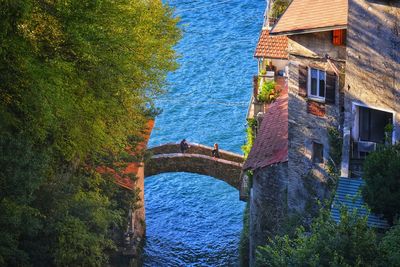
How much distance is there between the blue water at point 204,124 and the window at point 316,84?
1943 cm

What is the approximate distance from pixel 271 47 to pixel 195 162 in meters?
10.8

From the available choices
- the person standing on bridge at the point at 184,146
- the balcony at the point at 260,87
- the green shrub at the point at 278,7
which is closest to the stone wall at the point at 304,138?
the balcony at the point at 260,87

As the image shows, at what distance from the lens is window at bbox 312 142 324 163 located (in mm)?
35931

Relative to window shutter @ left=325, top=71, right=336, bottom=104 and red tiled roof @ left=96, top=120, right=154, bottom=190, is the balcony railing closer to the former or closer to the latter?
red tiled roof @ left=96, top=120, right=154, bottom=190

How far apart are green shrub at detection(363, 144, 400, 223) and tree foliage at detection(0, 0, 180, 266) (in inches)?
434

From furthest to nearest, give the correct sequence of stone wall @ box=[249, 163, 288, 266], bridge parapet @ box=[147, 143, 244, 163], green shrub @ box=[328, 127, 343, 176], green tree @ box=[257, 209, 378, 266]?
bridge parapet @ box=[147, 143, 244, 163]
stone wall @ box=[249, 163, 288, 266]
green shrub @ box=[328, 127, 343, 176]
green tree @ box=[257, 209, 378, 266]

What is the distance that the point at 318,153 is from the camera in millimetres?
36156

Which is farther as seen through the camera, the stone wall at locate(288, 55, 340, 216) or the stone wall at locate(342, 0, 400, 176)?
the stone wall at locate(288, 55, 340, 216)

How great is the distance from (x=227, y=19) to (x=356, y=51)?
5575 cm

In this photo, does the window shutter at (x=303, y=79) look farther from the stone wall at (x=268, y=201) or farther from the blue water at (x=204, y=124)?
the blue water at (x=204, y=124)

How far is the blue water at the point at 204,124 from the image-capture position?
2344 inches

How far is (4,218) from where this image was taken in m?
31.5

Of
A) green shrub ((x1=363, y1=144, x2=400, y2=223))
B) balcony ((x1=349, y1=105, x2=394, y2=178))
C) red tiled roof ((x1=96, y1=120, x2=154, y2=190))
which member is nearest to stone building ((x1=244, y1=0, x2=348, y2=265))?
balcony ((x1=349, y1=105, x2=394, y2=178))

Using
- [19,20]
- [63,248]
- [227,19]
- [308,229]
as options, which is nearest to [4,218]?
[63,248]
